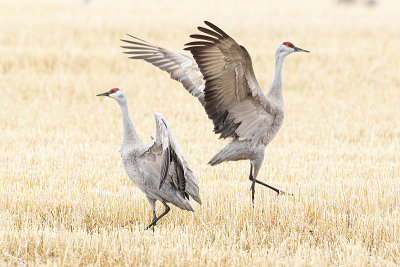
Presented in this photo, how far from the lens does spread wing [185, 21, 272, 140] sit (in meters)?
6.02

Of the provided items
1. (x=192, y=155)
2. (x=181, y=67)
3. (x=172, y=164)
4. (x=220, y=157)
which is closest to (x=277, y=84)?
(x=220, y=157)

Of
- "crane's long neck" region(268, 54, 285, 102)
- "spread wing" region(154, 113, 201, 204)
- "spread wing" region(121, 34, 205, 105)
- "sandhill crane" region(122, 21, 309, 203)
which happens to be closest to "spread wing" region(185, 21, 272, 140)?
"sandhill crane" region(122, 21, 309, 203)

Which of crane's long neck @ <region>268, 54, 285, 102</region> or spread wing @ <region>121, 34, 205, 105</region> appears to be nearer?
crane's long neck @ <region>268, 54, 285, 102</region>

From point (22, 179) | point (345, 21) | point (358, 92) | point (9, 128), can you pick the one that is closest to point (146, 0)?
point (345, 21)

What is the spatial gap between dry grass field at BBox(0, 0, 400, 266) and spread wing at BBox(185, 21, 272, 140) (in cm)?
81

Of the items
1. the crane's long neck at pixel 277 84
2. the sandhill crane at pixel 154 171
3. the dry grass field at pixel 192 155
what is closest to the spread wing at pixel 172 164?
the sandhill crane at pixel 154 171

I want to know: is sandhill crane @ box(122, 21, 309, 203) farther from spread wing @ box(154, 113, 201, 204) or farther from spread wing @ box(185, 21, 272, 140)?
spread wing @ box(154, 113, 201, 204)

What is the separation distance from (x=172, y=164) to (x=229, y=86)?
1184 mm

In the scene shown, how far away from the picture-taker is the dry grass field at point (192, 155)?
209 inches

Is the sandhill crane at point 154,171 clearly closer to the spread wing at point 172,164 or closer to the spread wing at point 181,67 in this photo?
the spread wing at point 172,164

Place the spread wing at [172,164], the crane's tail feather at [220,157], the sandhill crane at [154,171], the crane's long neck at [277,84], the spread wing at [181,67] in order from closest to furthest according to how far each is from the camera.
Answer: the spread wing at [172,164]
the sandhill crane at [154,171]
the crane's long neck at [277,84]
the crane's tail feather at [220,157]
the spread wing at [181,67]

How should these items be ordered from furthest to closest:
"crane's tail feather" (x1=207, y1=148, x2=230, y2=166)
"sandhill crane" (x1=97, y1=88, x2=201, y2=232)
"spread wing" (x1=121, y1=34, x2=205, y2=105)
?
1. "spread wing" (x1=121, y1=34, x2=205, y2=105)
2. "crane's tail feather" (x1=207, y1=148, x2=230, y2=166)
3. "sandhill crane" (x1=97, y1=88, x2=201, y2=232)

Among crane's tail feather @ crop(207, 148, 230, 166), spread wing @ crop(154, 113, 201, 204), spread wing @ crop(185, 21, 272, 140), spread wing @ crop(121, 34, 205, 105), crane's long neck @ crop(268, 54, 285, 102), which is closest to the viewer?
spread wing @ crop(154, 113, 201, 204)

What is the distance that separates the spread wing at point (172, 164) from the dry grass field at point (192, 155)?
0.40m
